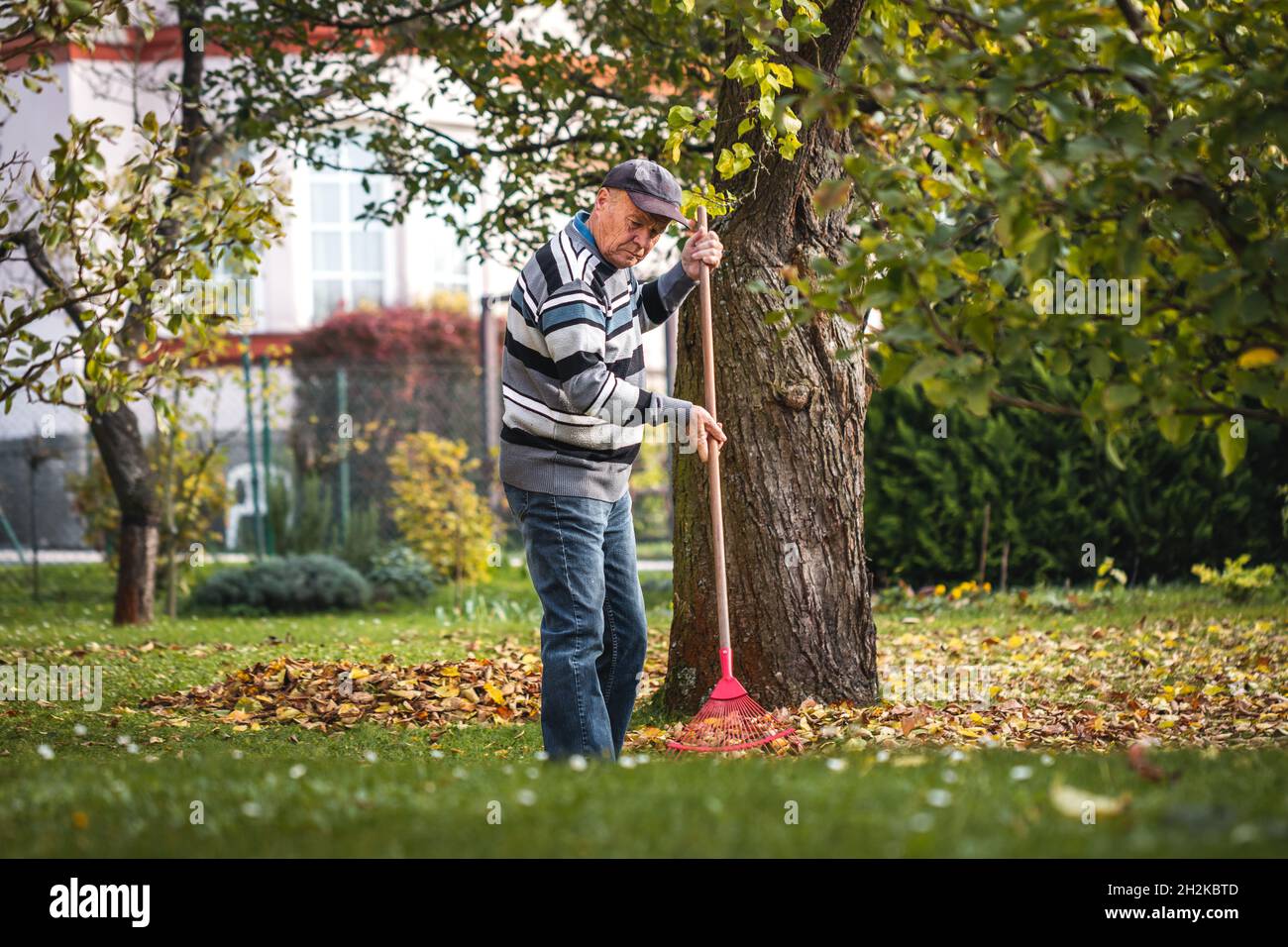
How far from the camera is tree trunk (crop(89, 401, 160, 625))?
8992mm

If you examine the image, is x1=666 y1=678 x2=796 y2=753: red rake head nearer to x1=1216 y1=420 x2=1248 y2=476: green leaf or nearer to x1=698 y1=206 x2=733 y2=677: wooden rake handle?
x1=698 y1=206 x2=733 y2=677: wooden rake handle

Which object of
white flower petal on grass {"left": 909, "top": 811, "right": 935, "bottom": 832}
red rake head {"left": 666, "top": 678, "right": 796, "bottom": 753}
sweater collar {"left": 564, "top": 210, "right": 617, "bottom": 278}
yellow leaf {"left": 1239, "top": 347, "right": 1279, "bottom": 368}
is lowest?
red rake head {"left": 666, "top": 678, "right": 796, "bottom": 753}

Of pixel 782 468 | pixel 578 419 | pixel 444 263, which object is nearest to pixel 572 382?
pixel 578 419

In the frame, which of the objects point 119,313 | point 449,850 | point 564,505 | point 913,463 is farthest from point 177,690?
point 913,463

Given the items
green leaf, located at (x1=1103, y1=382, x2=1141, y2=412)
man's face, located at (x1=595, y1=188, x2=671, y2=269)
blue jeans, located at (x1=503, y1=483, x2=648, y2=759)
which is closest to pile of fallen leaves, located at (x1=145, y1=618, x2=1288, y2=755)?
blue jeans, located at (x1=503, y1=483, x2=648, y2=759)

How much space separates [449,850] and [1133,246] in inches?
79.9

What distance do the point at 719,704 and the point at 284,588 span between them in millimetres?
6462

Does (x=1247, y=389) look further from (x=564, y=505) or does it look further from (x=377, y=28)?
(x=377, y=28)

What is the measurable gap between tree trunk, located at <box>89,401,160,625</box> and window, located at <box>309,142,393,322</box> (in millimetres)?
9560

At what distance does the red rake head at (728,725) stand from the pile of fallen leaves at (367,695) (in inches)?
43.2

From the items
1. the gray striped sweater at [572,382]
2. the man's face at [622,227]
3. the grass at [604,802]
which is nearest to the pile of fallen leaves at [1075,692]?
the grass at [604,802]

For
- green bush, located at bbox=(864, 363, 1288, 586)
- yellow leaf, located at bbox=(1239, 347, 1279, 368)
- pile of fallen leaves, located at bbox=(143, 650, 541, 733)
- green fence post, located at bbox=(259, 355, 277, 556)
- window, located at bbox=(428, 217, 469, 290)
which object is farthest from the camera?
window, located at bbox=(428, 217, 469, 290)

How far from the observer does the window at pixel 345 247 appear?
734 inches

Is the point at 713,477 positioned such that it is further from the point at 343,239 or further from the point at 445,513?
the point at 343,239
